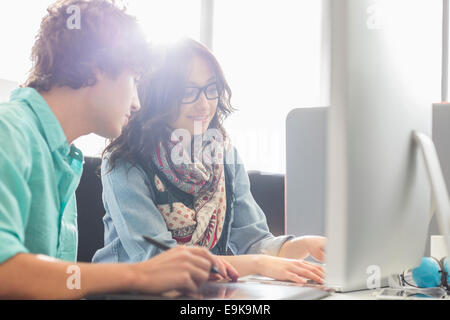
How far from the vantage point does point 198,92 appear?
1228 mm

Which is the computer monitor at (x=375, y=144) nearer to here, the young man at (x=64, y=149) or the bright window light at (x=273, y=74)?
the young man at (x=64, y=149)

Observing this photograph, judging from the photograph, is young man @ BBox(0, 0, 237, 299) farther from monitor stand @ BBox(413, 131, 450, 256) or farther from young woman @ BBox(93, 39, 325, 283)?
monitor stand @ BBox(413, 131, 450, 256)

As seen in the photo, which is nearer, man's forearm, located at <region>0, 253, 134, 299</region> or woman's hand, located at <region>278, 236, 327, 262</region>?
man's forearm, located at <region>0, 253, 134, 299</region>

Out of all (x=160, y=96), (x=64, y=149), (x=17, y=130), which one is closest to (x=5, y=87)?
(x=160, y=96)

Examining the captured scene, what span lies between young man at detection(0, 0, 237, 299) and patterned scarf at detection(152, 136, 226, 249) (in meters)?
0.27

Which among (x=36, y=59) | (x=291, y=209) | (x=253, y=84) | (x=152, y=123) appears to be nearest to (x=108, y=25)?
(x=36, y=59)

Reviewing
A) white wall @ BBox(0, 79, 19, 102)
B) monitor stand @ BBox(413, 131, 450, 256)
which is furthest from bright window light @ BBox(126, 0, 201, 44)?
monitor stand @ BBox(413, 131, 450, 256)

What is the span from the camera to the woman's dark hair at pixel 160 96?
1173mm

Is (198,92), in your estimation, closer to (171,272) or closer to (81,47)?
(81,47)

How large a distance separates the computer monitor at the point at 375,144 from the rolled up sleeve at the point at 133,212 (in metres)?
0.49

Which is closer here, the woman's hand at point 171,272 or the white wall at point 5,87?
the woman's hand at point 171,272

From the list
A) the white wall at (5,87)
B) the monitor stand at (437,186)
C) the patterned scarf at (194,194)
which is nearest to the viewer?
the monitor stand at (437,186)

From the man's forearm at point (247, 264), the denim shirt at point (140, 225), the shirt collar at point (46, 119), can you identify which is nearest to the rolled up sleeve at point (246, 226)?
the denim shirt at point (140, 225)

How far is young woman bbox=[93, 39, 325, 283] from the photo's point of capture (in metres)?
1.06
